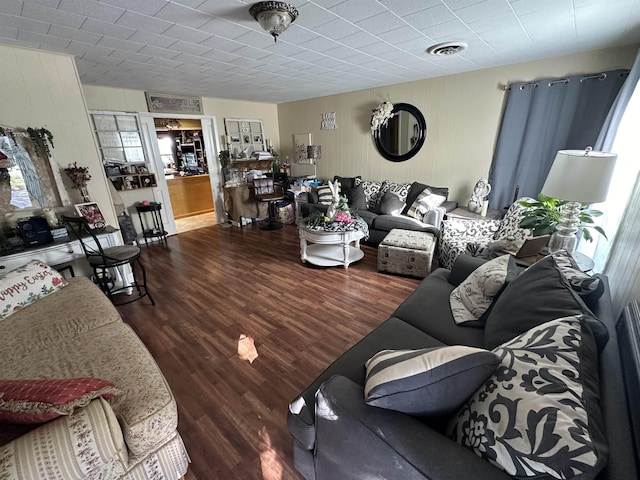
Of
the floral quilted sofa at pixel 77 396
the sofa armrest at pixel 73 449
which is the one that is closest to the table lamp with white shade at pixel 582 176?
the floral quilted sofa at pixel 77 396

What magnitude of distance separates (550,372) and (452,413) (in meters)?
0.32

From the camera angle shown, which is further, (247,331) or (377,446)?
(247,331)

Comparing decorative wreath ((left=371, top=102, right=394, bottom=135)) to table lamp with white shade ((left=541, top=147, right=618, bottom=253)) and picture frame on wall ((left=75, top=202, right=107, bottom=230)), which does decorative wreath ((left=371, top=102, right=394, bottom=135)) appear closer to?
table lamp with white shade ((left=541, top=147, right=618, bottom=253))

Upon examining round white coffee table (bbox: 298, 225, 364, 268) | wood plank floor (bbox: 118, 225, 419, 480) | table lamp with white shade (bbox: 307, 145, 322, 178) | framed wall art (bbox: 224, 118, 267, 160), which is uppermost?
framed wall art (bbox: 224, 118, 267, 160)

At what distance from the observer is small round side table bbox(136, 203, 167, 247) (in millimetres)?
4441

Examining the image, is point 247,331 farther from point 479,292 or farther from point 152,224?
point 152,224

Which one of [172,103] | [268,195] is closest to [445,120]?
[268,195]

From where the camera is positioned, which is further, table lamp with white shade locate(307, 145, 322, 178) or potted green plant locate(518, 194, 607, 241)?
table lamp with white shade locate(307, 145, 322, 178)

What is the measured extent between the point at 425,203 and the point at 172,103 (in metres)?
4.36

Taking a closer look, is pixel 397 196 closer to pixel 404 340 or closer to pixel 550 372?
pixel 404 340

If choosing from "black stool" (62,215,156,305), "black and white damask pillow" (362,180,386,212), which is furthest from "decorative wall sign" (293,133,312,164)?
"black stool" (62,215,156,305)

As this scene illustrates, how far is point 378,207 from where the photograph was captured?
429cm

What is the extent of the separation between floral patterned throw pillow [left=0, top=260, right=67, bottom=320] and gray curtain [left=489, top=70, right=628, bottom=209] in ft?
15.1

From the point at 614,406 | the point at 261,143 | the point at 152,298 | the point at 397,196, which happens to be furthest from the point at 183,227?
the point at 614,406
